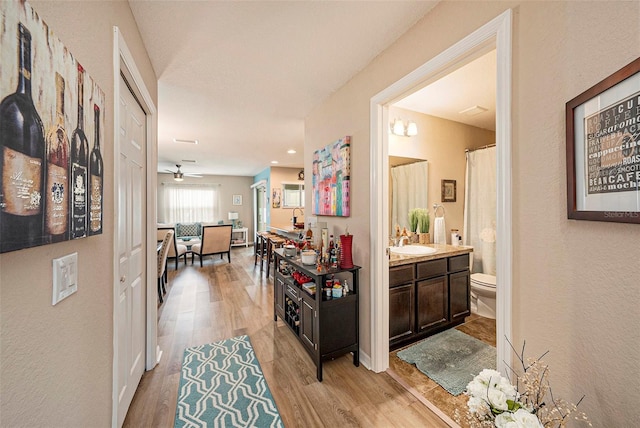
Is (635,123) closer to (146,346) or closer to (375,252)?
(375,252)

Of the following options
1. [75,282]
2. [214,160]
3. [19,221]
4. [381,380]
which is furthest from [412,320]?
[214,160]

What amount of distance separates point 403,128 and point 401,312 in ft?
6.40

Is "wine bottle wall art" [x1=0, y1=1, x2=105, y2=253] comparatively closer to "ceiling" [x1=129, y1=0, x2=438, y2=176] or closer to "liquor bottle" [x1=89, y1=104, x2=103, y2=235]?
"liquor bottle" [x1=89, y1=104, x2=103, y2=235]

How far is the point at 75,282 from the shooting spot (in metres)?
0.83

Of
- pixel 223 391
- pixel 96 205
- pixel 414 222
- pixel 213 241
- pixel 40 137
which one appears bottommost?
pixel 223 391

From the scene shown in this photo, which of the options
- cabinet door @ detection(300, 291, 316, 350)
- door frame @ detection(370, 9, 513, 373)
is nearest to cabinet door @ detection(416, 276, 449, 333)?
door frame @ detection(370, 9, 513, 373)

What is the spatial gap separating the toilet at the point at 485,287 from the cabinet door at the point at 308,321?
200 cm

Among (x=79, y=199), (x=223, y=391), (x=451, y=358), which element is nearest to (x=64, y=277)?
(x=79, y=199)

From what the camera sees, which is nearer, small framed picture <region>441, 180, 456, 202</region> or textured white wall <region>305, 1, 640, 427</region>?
textured white wall <region>305, 1, 640, 427</region>

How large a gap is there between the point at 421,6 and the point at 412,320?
2.39m

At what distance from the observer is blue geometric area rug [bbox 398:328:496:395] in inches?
73.2

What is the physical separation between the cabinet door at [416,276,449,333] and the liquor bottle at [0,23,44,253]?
8.04ft

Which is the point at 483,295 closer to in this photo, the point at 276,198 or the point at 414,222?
the point at 414,222

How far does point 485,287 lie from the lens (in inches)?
107
